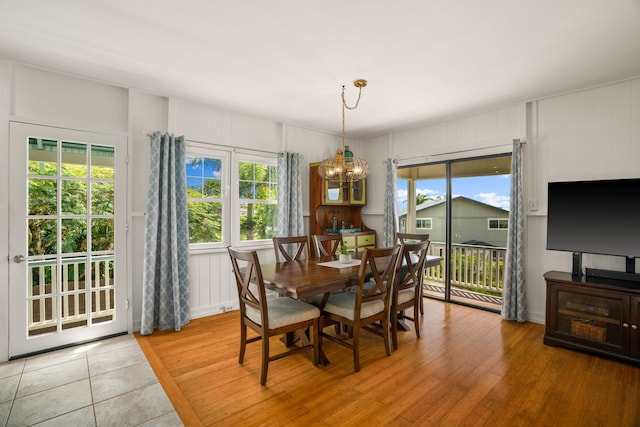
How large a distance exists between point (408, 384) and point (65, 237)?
335cm

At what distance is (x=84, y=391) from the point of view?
230 cm

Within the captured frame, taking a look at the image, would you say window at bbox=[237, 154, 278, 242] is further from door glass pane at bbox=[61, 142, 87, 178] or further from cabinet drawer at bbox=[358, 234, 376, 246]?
door glass pane at bbox=[61, 142, 87, 178]

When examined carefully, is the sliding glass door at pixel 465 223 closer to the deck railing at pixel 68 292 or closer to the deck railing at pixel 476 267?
the deck railing at pixel 476 267

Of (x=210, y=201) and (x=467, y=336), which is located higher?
(x=210, y=201)

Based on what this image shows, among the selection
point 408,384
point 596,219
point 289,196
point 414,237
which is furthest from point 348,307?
point 596,219

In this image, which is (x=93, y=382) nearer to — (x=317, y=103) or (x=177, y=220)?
(x=177, y=220)

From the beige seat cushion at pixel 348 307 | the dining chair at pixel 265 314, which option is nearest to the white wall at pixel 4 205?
the dining chair at pixel 265 314

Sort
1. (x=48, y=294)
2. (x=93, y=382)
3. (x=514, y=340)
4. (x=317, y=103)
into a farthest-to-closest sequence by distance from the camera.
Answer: (x=317, y=103)
(x=514, y=340)
(x=48, y=294)
(x=93, y=382)

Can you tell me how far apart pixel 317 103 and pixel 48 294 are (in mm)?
3379

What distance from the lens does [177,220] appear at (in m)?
3.56

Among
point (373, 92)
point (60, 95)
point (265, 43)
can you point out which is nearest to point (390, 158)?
point (373, 92)

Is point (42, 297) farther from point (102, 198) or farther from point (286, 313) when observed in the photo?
point (286, 313)

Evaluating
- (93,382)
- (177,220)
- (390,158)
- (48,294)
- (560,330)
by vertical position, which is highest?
(390,158)

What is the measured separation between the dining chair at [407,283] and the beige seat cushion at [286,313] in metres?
0.81
